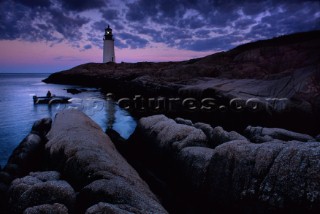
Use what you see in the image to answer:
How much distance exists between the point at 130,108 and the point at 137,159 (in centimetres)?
1515

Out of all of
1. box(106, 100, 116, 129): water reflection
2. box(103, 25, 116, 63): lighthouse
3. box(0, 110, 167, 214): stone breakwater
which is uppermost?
box(103, 25, 116, 63): lighthouse

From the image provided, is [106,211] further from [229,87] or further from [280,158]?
[229,87]

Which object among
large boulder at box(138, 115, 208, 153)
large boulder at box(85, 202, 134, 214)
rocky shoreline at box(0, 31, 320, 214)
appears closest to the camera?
large boulder at box(85, 202, 134, 214)

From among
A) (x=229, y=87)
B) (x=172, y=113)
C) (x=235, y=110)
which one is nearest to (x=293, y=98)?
(x=235, y=110)

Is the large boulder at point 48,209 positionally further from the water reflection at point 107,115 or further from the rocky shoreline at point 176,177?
the water reflection at point 107,115

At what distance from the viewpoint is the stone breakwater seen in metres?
3.85

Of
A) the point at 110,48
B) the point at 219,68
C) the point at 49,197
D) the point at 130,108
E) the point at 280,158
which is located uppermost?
the point at 110,48

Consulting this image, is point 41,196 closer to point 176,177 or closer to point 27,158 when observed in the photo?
point 176,177

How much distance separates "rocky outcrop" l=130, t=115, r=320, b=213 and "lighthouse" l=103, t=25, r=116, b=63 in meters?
61.9

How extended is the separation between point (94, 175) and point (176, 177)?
258 centimetres

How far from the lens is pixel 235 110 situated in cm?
1622

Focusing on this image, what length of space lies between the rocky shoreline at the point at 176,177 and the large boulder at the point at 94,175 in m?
0.02

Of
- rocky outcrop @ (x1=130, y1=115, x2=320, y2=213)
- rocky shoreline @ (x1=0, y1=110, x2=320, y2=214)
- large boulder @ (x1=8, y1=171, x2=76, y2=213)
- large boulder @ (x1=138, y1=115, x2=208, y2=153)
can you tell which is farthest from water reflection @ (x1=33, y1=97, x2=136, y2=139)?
large boulder @ (x1=8, y1=171, x2=76, y2=213)

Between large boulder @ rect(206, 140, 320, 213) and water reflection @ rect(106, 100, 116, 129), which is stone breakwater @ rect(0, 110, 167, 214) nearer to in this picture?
large boulder @ rect(206, 140, 320, 213)
